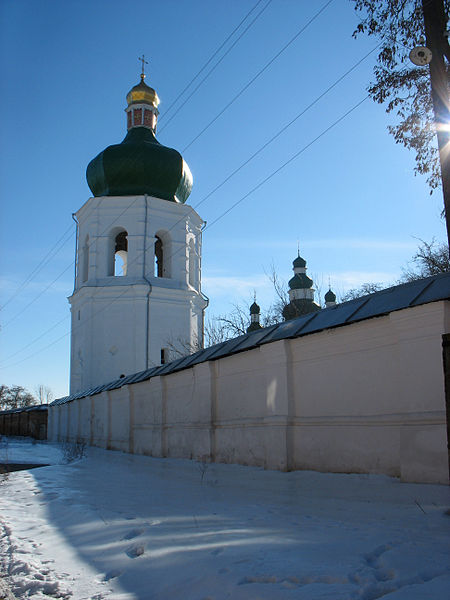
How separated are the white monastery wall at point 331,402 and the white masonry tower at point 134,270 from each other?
44.1ft

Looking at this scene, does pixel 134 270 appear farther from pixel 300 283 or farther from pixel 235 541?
pixel 235 541

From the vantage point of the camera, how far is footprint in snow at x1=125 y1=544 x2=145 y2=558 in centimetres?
377

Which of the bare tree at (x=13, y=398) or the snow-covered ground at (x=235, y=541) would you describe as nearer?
the snow-covered ground at (x=235, y=541)

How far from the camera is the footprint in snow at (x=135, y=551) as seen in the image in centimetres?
377

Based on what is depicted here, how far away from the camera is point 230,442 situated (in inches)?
377

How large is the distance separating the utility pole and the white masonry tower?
18954mm

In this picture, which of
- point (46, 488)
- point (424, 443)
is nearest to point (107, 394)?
point (46, 488)

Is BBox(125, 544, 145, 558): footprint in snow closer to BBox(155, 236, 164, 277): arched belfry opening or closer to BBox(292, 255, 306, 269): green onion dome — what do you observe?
BBox(155, 236, 164, 277): arched belfry opening

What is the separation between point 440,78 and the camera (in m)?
6.97

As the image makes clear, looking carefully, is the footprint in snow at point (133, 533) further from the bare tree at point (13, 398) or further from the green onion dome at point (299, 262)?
the bare tree at point (13, 398)

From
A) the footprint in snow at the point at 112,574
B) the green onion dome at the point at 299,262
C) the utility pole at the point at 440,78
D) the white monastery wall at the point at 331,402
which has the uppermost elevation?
the green onion dome at the point at 299,262

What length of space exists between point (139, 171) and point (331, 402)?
20.6 metres

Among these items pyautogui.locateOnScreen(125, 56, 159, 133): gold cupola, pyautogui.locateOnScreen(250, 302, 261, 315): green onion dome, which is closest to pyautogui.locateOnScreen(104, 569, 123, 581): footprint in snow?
pyautogui.locateOnScreen(125, 56, 159, 133): gold cupola

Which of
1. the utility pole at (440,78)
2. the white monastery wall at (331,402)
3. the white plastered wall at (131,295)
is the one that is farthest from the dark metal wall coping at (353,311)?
the white plastered wall at (131,295)
